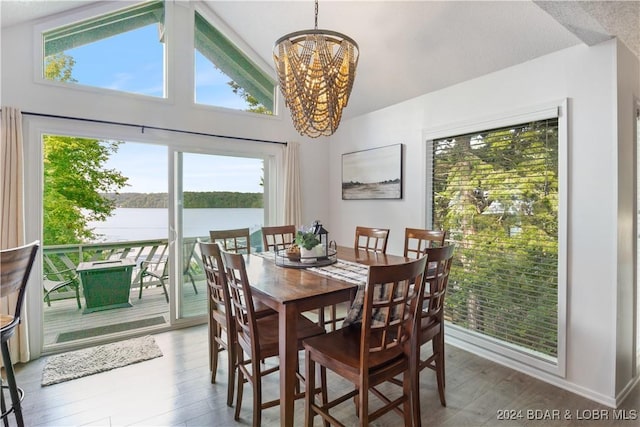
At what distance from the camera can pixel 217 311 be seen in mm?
2436

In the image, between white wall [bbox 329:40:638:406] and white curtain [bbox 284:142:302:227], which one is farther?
white curtain [bbox 284:142:302:227]

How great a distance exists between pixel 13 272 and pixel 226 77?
3.04 m

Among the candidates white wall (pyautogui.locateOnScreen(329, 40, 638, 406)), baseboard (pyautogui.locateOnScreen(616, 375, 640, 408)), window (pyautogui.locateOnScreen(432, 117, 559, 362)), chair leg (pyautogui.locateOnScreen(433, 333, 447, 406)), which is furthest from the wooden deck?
baseboard (pyautogui.locateOnScreen(616, 375, 640, 408))

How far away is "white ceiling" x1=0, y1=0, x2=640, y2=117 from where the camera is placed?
2031 mm

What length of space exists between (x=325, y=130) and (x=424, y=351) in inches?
85.5

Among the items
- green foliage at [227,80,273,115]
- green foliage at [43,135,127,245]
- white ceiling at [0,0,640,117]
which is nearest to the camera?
white ceiling at [0,0,640,117]

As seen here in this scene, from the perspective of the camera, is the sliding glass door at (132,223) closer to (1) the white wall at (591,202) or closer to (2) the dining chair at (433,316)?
(2) the dining chair at (433,316)

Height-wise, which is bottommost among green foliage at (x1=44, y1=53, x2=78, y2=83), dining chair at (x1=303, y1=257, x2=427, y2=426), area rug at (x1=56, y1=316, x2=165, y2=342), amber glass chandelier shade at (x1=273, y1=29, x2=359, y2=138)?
area rug at (x1=56, y1=316, x2=165, y2=342)

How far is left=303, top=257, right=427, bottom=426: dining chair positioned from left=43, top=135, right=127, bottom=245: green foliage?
14.0 ft

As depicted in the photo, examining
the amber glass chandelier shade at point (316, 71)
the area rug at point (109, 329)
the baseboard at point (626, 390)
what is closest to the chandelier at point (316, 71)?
the amber glass chandelier shade at point (316, 71)

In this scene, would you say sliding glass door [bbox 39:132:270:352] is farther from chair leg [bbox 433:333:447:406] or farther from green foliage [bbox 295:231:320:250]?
chair leg [bbox 433:333:447:406]

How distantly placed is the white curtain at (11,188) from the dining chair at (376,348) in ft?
8.47

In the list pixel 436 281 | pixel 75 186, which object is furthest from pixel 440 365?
pixel 75 186

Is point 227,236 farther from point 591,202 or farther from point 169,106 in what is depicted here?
point 591,202
